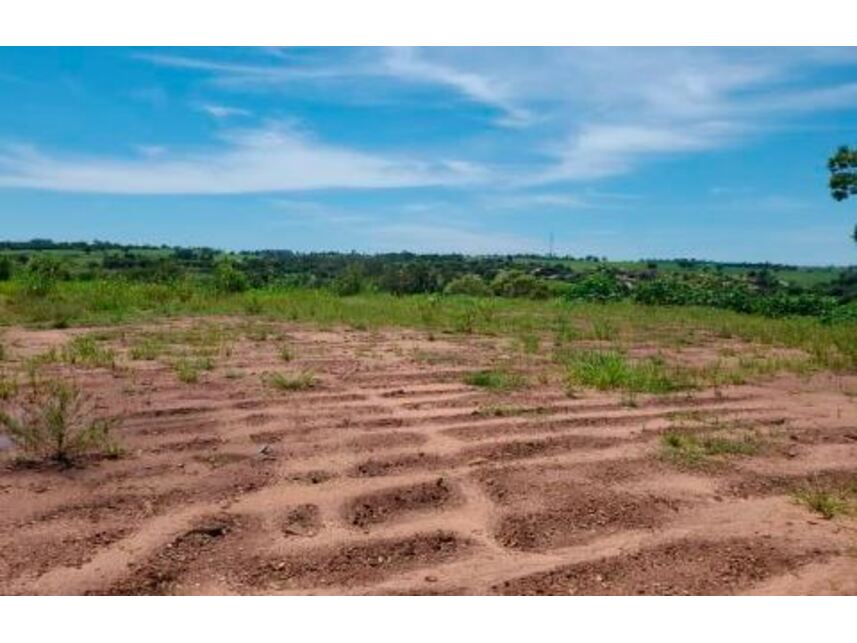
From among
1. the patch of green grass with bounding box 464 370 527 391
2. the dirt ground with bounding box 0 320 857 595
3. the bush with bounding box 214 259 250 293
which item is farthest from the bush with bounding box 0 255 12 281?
the patch of green grass with bounding box 464 370 527 391

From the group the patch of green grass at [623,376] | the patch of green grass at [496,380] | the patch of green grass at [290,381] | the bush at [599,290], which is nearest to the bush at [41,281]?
the patch of green grass at [290,381]

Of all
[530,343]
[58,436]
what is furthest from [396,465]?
[530,343]

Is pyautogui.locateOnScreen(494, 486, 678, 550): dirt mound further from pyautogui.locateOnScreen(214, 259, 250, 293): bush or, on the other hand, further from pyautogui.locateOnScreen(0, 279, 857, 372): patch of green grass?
pyautogui.locateOnScreen(214, 259, 250, 293): bush

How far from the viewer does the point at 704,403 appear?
22.8 feet

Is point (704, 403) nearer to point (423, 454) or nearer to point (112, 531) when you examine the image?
point (423, 454)

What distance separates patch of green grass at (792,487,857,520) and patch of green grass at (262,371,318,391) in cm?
434

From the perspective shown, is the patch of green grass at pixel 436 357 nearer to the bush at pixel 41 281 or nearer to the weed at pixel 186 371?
the weed at pixel 186 371

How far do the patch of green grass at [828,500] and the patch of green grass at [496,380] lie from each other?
323 cm

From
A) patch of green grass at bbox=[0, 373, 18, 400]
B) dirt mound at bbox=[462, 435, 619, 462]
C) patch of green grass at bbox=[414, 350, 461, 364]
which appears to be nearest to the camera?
dirt mound at bbox=[462, 435, 619, 462]

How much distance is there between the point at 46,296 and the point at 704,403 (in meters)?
14.5

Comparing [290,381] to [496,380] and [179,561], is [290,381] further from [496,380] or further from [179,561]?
[179,561]

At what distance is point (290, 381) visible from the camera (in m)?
7.47

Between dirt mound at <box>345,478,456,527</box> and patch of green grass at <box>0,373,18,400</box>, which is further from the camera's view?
patch of green grass at <box>0,373,18,400</box>

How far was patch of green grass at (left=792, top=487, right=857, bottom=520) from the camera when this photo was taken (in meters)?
4.14
